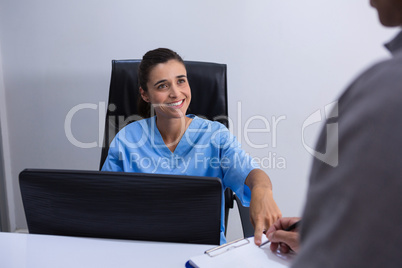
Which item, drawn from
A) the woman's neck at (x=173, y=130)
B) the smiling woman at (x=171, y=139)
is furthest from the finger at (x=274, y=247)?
the woman's neck at (x=173, y=130)

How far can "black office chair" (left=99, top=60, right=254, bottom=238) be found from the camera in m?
1.38

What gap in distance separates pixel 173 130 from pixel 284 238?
0.75 m

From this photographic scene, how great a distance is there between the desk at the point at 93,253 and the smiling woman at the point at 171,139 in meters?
0.51

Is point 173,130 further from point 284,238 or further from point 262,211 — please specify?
point 284,238

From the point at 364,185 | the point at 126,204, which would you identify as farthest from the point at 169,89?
the point at 364,185

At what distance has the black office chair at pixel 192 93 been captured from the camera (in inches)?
54.4

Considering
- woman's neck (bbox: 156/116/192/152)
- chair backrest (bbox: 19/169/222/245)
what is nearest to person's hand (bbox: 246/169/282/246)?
chair backrest (bbox: 19/169/222/245)

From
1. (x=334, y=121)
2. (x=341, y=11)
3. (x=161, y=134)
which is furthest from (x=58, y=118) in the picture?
(x=334, y=121)

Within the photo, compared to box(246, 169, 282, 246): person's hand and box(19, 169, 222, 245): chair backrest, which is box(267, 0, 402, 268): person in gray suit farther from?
box(246, 169, 282, 246): person's hand

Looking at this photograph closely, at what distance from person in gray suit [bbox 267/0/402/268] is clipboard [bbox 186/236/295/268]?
47cm

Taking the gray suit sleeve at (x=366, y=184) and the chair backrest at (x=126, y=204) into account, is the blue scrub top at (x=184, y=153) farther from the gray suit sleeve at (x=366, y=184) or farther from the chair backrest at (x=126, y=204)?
the gray suit sleeve at (x=366, y=184)

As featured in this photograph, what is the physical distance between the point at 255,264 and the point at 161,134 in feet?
2.57

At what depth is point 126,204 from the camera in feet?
2.21

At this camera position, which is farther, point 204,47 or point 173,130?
point 204,47
